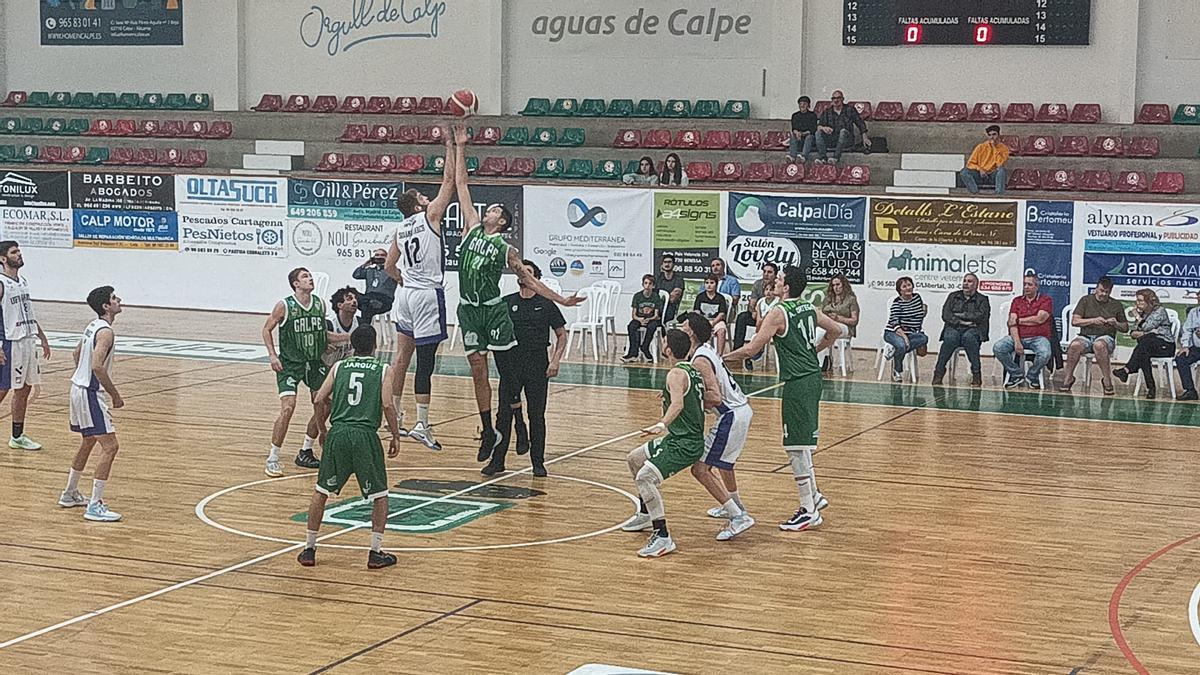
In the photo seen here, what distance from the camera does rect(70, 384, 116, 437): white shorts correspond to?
10820 mm

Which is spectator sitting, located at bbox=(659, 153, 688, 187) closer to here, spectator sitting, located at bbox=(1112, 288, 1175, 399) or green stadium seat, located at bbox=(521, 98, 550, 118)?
green stadium seat, located at bbox=(521, 98, 550, 118)

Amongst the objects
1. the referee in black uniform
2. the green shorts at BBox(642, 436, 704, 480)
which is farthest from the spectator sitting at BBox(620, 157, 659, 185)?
the green shorts at BBox(642, 436, 704, 480)

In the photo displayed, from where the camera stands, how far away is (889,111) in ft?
83.5

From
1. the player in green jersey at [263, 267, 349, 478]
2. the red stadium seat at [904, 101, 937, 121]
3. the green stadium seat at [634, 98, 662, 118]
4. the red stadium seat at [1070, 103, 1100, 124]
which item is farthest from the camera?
the green stadium seat at [634, 98, 662, 118]

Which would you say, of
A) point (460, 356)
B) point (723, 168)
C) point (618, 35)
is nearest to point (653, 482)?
point (460, 356)

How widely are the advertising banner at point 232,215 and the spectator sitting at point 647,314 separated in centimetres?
678

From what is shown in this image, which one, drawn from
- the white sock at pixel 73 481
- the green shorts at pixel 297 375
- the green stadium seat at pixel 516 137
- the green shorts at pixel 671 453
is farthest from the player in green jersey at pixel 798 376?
the green stadium seat at pixel 516 137

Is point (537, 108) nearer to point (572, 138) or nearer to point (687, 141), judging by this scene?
point (572, 138)

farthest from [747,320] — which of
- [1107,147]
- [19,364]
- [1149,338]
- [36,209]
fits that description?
[36,209]

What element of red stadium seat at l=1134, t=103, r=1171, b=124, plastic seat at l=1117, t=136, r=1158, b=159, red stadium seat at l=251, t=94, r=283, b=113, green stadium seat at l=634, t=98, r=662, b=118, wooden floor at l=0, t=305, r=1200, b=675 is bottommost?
wooden floor at l=0, t=305, r=1200, b=675

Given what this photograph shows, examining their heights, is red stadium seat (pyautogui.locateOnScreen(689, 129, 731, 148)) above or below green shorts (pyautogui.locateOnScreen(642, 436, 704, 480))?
above

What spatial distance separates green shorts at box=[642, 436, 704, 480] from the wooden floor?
602 mm

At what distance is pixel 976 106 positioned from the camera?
984 inches

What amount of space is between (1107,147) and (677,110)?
7.28 metres
